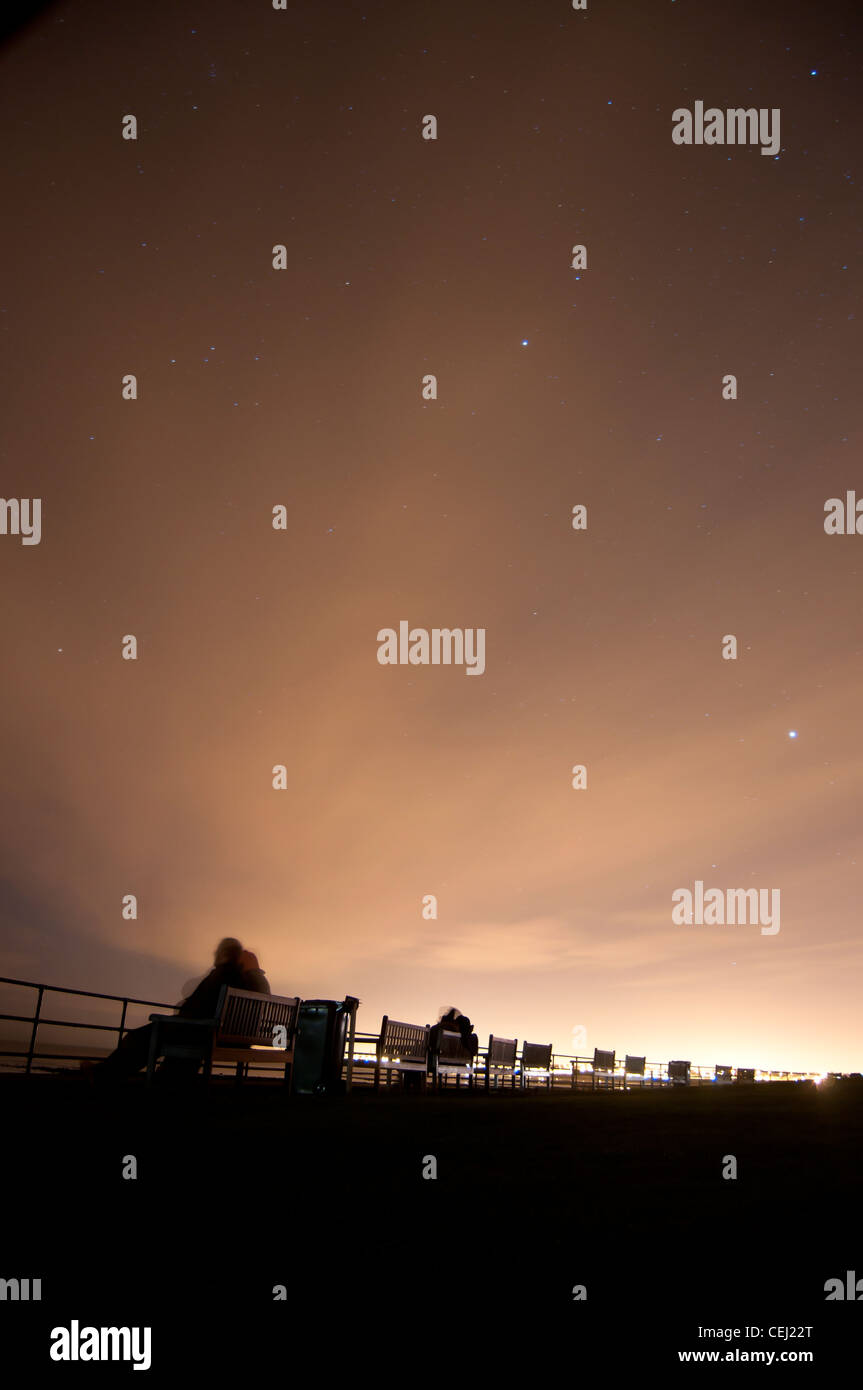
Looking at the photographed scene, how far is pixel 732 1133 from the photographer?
193 inches

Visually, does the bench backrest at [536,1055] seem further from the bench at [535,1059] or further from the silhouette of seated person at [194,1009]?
the silhouette of seated person at [194,1009]

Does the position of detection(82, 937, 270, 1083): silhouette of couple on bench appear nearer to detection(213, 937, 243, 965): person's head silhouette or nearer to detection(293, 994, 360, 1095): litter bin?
detection(213, 937, 243, 965): person's head silhouette

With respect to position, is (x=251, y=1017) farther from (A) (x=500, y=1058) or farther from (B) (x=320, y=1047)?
(A) (x=500, y=1058)

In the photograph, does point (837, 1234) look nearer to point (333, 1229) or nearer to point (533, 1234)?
point (533, 1234)

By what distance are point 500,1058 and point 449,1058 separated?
1.77 meters

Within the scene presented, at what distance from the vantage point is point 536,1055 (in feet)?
55.2

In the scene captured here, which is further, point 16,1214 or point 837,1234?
point 16,1214

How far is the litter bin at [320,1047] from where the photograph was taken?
36.5ft

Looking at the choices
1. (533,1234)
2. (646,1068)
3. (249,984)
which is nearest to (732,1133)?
(533,1234)

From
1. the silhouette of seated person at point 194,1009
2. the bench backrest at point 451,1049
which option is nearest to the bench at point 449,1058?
the bench backrest at point 451,1049

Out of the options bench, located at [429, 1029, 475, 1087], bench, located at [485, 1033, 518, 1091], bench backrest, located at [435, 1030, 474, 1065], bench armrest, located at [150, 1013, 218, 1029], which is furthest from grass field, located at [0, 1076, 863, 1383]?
bench, located at [485, 1033, 518, 1091]

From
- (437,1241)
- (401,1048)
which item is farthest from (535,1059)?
(437,1241)
